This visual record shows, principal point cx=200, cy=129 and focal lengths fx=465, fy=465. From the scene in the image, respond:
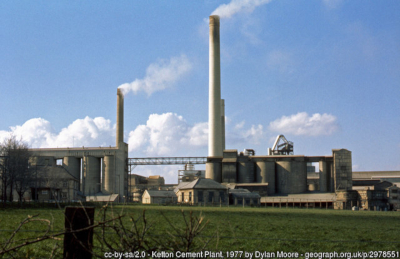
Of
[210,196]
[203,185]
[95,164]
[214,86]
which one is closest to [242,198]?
[210,196]

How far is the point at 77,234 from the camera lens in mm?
5012

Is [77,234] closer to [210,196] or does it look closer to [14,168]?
[14,168]

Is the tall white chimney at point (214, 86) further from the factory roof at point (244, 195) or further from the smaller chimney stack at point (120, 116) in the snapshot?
the smaller chimney stack at point (120, 116)

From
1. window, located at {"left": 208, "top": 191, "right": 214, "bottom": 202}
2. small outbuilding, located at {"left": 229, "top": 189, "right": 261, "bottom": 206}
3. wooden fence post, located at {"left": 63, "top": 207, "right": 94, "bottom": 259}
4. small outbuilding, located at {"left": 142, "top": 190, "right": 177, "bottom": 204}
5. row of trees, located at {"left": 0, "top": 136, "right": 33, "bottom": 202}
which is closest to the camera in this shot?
wooden fence post, located at {"left": 63, "top": 207, "right": 94, "bottom": 259}

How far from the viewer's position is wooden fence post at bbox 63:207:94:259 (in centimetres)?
498

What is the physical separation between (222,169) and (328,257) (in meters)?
83.3

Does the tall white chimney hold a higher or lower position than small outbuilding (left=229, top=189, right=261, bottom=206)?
higher

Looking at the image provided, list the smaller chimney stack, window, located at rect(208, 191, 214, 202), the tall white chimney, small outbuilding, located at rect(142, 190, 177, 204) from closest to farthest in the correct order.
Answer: window, located at rect(208, 191, 214, 202), small outbuilding, located at rect(142, 190, 177, 204), the tall white chimney, the smaller chimney stack

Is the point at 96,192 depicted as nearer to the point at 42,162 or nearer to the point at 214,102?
the point at 42,162

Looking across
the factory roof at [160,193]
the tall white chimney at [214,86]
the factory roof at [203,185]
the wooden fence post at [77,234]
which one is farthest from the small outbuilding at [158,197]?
the wooden fence post at [77,234]

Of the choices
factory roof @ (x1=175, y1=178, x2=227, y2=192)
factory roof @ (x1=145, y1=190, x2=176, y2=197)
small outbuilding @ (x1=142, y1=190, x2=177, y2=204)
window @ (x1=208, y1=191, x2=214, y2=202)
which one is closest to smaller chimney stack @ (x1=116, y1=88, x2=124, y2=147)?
small outbuilding @ (x1=142, y1=190, x2=177, y2=204)

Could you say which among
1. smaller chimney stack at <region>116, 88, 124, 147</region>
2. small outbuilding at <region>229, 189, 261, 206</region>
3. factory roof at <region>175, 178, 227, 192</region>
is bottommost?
small outbuilding at <region>229, 189, 261, 206</region>

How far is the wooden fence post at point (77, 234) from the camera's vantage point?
4.98 meters

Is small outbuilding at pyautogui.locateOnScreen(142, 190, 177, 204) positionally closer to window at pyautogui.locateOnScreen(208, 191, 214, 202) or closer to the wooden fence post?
window at pyautogui.locateOnScreen(208, 191, 214, 202)
